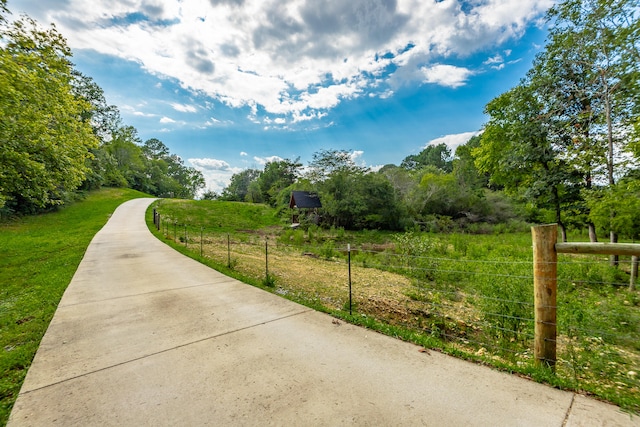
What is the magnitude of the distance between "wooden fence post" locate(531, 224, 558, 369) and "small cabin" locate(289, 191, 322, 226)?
22.9 meters

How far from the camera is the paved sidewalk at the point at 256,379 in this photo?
6.25ft

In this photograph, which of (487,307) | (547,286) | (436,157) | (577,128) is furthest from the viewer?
(436,157)

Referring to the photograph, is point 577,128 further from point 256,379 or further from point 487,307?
point 256,379

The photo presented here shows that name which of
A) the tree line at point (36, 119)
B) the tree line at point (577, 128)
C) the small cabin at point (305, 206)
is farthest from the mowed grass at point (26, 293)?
the small cabin at point (305, 206)

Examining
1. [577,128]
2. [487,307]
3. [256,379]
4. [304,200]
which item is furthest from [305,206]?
[256,379]

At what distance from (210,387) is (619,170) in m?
12.9

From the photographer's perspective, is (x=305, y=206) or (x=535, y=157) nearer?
(x=535, y=157)

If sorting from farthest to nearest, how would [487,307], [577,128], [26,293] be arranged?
[577,128]
[26,293]
[487,307]

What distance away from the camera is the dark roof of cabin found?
86.5 feet

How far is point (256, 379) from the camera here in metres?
2.35

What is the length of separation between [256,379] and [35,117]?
9956mm

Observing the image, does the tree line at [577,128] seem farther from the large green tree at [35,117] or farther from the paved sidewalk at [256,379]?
the large green tree at [35,117]

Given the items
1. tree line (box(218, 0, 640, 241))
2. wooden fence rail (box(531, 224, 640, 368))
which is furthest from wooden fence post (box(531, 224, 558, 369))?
tree line (box(218, 0, 640, 241))

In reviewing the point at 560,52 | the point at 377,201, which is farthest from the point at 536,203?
the point at 377,201
